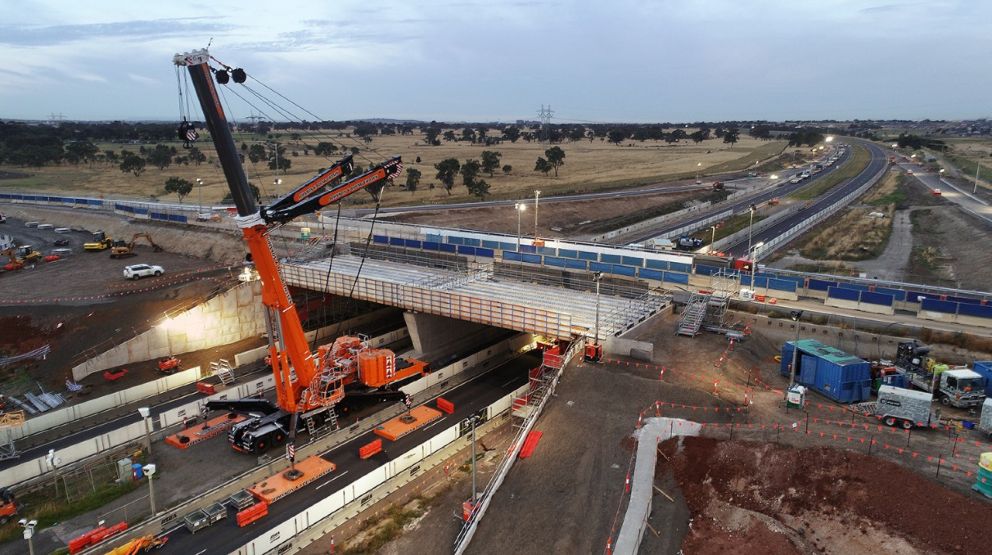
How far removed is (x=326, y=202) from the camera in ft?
105

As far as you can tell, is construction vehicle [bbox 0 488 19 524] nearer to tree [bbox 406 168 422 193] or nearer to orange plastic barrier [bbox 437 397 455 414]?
orange plastic barrier [bbox 437 397 455 414]

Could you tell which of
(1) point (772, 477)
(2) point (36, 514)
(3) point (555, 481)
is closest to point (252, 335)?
(2) point (36, 514)

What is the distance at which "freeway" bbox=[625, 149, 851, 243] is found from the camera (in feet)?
288

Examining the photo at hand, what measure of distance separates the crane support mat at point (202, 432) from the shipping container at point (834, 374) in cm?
3700

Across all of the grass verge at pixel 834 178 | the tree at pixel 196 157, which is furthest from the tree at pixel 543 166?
the tree at pixel 196 157

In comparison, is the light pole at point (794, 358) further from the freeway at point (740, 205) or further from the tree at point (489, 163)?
the tree at point (489, 163)

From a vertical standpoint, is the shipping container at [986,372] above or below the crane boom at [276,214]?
below

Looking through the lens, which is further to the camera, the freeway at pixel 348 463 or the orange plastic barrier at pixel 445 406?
the orange plastic barrier at pixel 445 406

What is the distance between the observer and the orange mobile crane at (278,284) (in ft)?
101

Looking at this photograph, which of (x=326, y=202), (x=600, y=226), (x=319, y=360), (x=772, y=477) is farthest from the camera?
(x=600, y=226)

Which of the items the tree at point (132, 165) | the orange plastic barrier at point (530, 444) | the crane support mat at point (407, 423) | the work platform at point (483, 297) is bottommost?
the crane support mat at point (407, 423)

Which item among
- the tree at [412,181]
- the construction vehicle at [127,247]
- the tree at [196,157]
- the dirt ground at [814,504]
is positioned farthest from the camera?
the tree at [196,157]

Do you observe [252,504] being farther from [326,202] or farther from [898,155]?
[898,155]

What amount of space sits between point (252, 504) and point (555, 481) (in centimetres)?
1575
